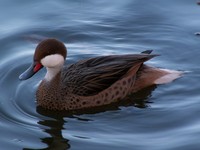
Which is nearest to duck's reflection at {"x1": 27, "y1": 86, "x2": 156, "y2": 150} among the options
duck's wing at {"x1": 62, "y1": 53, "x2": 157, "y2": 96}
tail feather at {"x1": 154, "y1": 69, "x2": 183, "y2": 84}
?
tail feather at {"x1": 154, "y1": 69, "x2": 183, "y2": 84}

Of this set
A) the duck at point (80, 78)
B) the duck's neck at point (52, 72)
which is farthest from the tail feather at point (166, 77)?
the duck's neck at point (52, 72)

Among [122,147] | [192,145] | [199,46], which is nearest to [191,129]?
[192,145]

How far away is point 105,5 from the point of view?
11.4 meters

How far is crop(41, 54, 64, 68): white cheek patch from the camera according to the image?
26.9ft

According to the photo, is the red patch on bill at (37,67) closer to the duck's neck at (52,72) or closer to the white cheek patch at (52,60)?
the white cheek patch at (52,60)

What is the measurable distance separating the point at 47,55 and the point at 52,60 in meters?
0.11

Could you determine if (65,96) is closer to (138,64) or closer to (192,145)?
(138,64)

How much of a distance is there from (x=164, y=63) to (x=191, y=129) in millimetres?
2012

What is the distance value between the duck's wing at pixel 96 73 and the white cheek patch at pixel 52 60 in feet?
0.94

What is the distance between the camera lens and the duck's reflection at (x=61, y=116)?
7.55 meters

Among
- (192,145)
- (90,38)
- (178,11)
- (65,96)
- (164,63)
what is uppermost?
(178,11)

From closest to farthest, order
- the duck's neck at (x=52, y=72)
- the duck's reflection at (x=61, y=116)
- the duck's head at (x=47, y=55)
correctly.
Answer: the duck's reflection at (x=61, y=116) → the duck's head at (x=47, y=55) → the duck's neck at (x=52, y=72)

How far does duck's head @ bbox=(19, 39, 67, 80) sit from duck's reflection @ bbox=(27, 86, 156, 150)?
21.2 inches

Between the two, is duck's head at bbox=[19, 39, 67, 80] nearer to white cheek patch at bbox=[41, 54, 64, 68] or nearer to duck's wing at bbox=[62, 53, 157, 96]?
white cheek patch at bbox=[41, 54, 64, 68]
